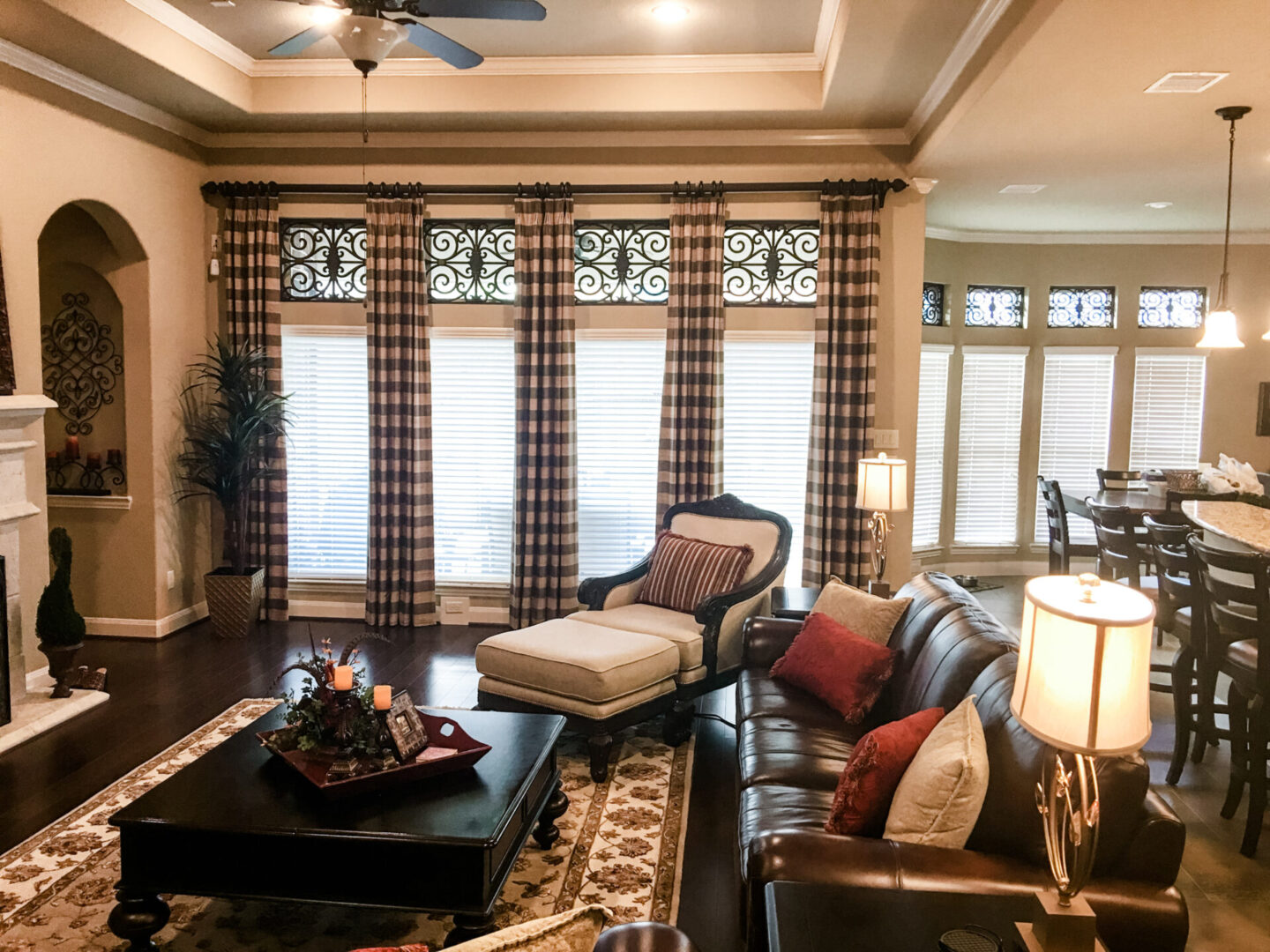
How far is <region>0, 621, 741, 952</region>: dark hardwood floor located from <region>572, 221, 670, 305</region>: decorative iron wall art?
2413 millimetres

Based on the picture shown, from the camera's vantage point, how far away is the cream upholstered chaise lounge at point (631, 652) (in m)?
3.92

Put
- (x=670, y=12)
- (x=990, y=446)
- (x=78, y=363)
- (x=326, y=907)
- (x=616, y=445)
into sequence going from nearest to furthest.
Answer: (x=326, y=907), (x=670, y=12), (x=78, y=363), (x=616, y=445), (x=990, y=446)

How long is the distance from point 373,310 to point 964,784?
A: 497 centimetres

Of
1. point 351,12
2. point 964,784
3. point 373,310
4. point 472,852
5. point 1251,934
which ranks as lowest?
point 1251,934

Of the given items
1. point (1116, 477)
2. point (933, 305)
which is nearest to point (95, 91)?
point (933, 305)

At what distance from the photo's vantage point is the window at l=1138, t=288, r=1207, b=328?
830 centimetres

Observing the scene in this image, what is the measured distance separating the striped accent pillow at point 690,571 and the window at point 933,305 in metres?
4.25

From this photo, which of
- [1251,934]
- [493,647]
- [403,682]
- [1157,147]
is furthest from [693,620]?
[1157,147]

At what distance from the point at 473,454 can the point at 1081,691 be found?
5084 mm

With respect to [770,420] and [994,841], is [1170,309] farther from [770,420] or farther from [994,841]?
[994,841]

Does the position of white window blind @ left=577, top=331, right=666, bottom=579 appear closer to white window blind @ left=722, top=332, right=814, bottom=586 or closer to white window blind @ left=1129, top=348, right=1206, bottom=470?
white window blind @ left=722, top=332, right=814, bottom=586

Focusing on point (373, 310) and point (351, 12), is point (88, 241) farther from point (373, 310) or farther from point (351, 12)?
point (351, 12)

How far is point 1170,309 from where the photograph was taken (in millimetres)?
8312

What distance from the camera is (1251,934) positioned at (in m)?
2.81
